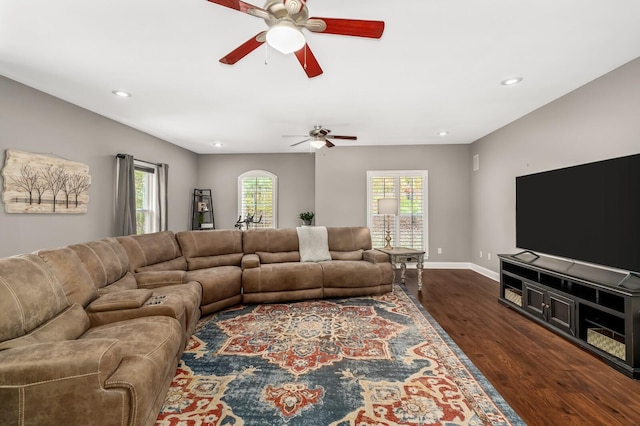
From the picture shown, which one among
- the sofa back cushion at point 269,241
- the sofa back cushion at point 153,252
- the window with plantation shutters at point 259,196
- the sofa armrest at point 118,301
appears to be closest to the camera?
the sofa armrest at point 118,301

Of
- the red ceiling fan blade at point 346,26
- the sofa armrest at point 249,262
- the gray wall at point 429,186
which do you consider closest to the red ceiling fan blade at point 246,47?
the red ceiling fan blade at point 346,26

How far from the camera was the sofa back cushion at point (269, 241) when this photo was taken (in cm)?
465

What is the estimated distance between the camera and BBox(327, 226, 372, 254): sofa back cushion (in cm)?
492

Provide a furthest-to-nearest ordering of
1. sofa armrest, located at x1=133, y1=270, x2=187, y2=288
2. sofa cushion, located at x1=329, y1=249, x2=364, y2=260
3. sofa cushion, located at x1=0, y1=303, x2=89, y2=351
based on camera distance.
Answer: sofa cushion, located at x1=329, y1=249, x2=364, y2=260 < sofa armrest, located at x1=133, y1=270, x2=187, y2=288 < sofa cushion, located at x1=0, y1=303, x2=89, y2=351

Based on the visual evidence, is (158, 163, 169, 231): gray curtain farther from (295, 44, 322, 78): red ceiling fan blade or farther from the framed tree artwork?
(295, 44, 322, 78): red ceiling fan blade

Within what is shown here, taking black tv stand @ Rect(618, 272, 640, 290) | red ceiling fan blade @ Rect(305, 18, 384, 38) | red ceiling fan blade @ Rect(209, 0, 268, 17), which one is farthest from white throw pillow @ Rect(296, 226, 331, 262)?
red ceiling fan blade @ Rect(209, 0, 268, 17)

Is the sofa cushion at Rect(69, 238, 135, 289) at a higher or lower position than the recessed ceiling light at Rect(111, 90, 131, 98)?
lower

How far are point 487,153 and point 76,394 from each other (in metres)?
6.28

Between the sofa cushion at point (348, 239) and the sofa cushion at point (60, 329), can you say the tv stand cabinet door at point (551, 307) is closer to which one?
the sofa cushion at point (348, 239)

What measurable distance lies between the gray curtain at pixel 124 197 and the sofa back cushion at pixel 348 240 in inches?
124

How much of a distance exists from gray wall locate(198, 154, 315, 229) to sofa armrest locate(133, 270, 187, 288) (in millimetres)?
4382

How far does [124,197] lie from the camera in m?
4.57

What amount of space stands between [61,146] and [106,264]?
2.12 metres

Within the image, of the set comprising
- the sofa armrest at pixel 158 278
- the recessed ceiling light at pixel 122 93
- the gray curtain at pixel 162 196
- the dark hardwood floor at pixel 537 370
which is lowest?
the dark hardwood floor at pixel 537 370
